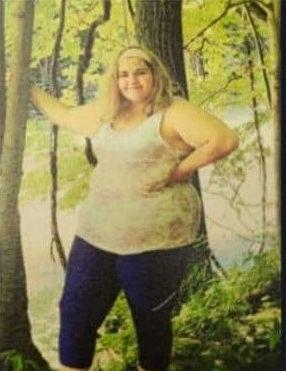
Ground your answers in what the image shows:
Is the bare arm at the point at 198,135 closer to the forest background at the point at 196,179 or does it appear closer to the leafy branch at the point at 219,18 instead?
the forest background at the point at 196,179

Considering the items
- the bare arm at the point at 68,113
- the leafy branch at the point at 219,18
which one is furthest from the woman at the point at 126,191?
the leafy branch at the point at 219,18

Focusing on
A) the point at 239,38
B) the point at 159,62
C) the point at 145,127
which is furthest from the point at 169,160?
A: the point at 239,38

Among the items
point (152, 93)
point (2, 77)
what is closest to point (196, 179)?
point (152, 93)

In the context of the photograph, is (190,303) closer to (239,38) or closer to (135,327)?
(135,327)

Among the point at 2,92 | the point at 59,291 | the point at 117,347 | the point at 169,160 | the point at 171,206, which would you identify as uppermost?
the point at 2,92

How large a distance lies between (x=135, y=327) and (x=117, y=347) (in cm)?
6

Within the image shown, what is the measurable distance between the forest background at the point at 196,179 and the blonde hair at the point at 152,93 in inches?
0.9

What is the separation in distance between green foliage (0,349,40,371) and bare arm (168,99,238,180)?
1.75 ft

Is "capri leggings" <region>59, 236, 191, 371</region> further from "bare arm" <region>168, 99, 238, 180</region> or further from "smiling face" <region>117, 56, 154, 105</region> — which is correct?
"smiling face" <region>117, 56, 154, 105</region>

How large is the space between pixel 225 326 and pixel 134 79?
2.05 ft

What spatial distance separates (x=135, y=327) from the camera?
1756 millimetres

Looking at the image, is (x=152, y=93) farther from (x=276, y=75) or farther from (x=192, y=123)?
(x=276, y=75)

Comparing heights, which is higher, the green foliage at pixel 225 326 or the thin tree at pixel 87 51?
the thin tree at pixel 87 51

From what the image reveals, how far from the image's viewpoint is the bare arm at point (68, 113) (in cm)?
171
